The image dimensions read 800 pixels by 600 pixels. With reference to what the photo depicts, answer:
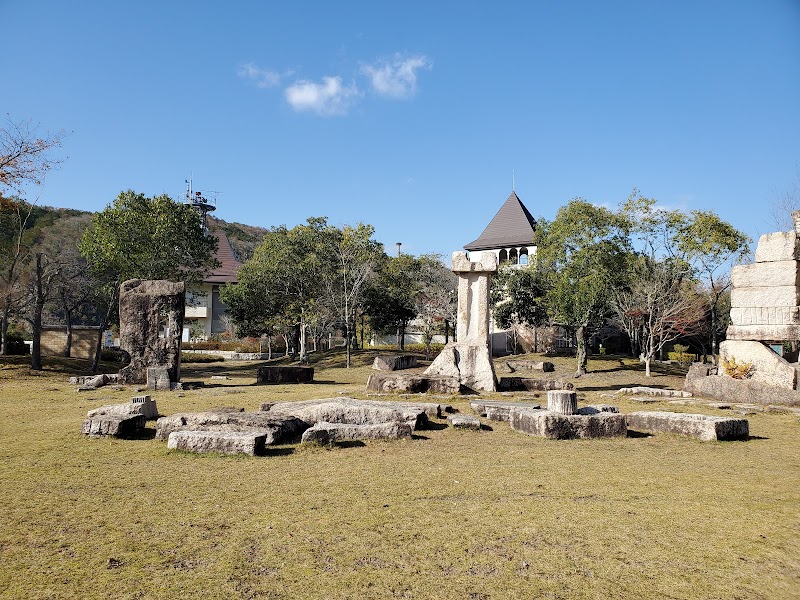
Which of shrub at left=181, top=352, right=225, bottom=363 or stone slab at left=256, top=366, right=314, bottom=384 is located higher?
stone slab at left=256, top=366, right=314, bottom=384

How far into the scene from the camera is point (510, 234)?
49.8 metres

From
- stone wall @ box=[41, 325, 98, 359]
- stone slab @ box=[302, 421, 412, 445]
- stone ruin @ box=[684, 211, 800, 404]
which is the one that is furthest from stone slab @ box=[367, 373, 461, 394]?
stone wall @ box=[41, 325, 98, 359]

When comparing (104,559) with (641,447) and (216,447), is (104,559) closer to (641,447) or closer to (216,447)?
(216,447)

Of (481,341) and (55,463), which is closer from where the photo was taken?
(55,463)

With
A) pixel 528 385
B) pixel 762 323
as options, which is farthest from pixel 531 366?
pixel 762 323

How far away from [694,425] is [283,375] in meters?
13.2

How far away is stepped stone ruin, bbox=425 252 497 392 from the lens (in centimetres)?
1588

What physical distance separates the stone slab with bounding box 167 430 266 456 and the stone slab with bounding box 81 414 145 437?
144 centimetres

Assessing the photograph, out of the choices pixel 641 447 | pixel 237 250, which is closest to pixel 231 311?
pixel 641 447

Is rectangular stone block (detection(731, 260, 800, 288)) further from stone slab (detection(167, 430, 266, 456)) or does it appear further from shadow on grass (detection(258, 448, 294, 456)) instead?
stone slab (detection(167, 430, 266, 456))

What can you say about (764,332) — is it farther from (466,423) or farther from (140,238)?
(140,238)

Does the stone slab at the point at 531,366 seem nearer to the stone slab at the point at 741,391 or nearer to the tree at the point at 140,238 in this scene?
the stone slab at the point at 741,391

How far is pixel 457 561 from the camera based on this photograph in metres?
4.05

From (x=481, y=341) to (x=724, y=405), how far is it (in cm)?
608
